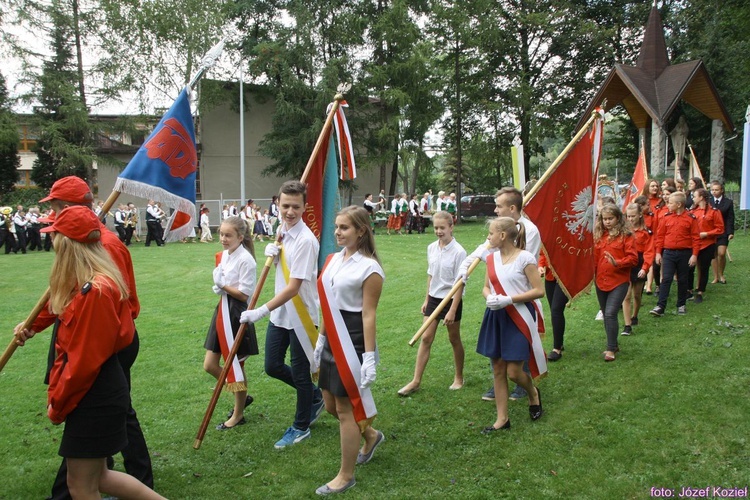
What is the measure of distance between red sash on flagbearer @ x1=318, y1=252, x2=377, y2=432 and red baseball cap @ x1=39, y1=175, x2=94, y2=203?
174 centimetres

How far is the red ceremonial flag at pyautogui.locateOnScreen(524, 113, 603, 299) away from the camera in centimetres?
623

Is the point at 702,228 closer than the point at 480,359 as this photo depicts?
No

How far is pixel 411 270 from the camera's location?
48.8 feet

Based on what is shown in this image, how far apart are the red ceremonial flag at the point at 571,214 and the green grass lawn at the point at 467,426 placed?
44.8 inches

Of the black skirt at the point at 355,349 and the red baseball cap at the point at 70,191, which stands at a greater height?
Result: the red baseball cap at the point at 70,191

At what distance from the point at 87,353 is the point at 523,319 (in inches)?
133

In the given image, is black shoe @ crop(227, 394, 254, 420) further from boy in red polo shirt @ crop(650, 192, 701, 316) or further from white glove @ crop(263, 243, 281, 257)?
boy in red polo shirt @ crop(650, 192, 701, 316)

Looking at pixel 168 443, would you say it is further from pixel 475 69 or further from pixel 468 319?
pixel 475 69

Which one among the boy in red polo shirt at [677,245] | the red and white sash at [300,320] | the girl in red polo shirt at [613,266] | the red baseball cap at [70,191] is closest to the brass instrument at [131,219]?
the boy in red polo shirt at [677,245]

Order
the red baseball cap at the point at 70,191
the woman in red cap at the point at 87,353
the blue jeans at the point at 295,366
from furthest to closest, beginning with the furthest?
the blue jeans at the point at 295,366, the red baseball cap at the point at 70,191, the woman in red cap at the point at 87,353

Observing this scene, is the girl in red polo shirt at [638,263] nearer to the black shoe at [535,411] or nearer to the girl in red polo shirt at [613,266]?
the girl in red polo shirt at [613,266]

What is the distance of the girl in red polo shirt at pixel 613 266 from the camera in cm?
691

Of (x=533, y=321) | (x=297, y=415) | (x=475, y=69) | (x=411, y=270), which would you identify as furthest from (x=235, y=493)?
(x=475, y=69)

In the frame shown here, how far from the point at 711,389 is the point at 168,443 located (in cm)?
507
